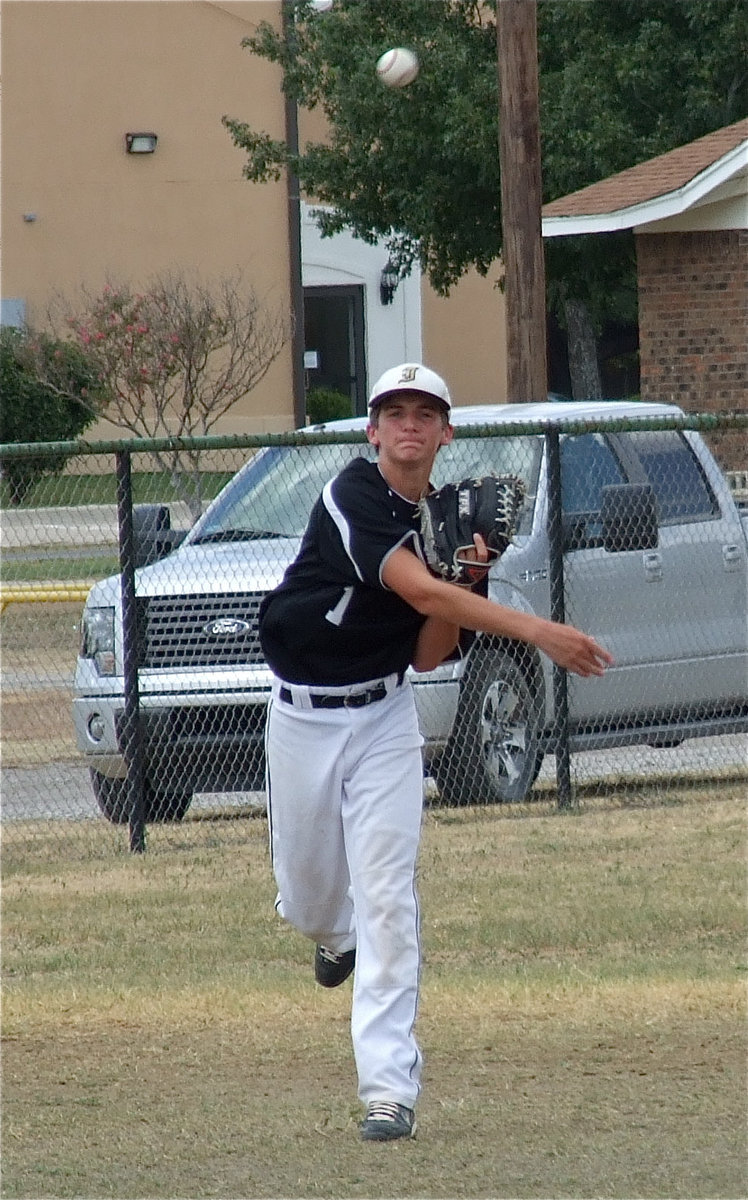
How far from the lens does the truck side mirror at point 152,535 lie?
31.1 feet

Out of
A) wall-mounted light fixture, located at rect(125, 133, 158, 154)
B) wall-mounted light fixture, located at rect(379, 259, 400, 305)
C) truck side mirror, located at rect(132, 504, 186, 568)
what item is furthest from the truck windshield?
wall-mounted light fixture, located at rect(379, 259, 400, 305)

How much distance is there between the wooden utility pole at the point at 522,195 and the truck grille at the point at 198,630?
18.5ft

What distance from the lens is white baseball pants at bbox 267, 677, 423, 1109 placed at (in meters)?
4.93

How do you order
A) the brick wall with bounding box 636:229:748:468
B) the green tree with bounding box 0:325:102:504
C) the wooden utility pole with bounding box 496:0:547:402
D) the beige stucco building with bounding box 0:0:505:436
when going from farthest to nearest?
the beige stucco building with bounding box 0:0:505:436 < the green tree with bounding box 0:325:102:504 < the brick wall with bounding box 636:229:748:468 < the wooden utility pole with bounding box 496:0:547:402

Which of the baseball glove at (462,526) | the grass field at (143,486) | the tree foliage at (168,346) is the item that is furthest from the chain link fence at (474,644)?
the tree foliage at (168,346)

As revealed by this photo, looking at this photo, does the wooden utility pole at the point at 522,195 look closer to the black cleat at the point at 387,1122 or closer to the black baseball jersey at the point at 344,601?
the black baseball jersey at the point at 344,601

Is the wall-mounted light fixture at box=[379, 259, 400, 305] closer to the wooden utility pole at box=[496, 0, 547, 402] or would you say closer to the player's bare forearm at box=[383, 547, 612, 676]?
the wooden utility pole at box=[496, 0, 547, 402]

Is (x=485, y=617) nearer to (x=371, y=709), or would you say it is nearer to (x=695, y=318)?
(x=371, y=709)

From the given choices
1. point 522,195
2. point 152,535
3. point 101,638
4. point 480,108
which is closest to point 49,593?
point 152,535

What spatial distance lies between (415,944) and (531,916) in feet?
8.65

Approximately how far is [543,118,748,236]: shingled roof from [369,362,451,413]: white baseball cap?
507 inches

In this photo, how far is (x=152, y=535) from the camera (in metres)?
9.61

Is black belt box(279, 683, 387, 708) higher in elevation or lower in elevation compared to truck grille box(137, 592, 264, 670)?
higher

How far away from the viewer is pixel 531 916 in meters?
7.57
